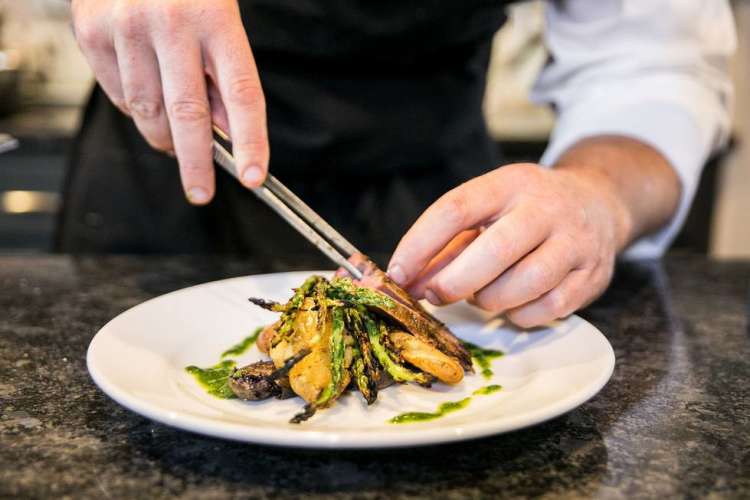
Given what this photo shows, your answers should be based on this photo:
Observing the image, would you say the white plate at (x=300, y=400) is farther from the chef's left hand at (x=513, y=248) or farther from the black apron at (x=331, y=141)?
the black apron at (x=331, y=141)

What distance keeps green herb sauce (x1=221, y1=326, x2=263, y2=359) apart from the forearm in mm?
537

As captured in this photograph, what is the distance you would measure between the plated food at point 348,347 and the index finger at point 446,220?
0.03 metres

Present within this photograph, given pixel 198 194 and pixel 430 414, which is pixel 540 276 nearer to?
pixel 430 414

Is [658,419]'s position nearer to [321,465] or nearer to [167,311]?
[321,465]

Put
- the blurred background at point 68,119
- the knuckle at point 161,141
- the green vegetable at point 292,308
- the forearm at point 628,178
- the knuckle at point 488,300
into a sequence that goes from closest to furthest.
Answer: the green vegetable at point 292,308 < the knuckle at point 488,300 < the knuckle at point 161,141 < the forearm at point 628,178 < the blurred background at point 68,119

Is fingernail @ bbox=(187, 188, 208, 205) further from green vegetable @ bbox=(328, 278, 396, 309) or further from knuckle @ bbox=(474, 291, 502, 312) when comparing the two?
knuckle @ bbox=(474, 291, 502, 312)

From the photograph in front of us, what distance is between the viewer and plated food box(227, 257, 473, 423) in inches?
32.8

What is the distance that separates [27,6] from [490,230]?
10.6ft

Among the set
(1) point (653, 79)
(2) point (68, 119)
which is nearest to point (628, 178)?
(1) point (653, 79)

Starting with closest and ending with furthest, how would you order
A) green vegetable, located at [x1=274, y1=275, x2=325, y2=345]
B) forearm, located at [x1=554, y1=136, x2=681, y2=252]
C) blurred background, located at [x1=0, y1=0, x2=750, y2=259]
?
green vegetable, located at [x1=274, y1=275, x2=325, y2=345], forearm, located at [x1=554, y1=136, x2=681, y2=252], blurred background, located at [x1=0, y1=0, x2=750, y2=259]

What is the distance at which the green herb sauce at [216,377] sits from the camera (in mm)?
866

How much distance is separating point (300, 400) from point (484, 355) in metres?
0.28

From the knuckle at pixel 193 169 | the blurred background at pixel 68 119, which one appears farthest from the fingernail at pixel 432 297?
the blurred background at pixel 68 119

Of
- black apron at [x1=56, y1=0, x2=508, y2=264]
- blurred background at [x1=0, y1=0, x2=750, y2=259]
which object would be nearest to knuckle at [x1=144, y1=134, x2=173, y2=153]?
black apron at [x1=56, y1=0, x2=508, y2=264]
